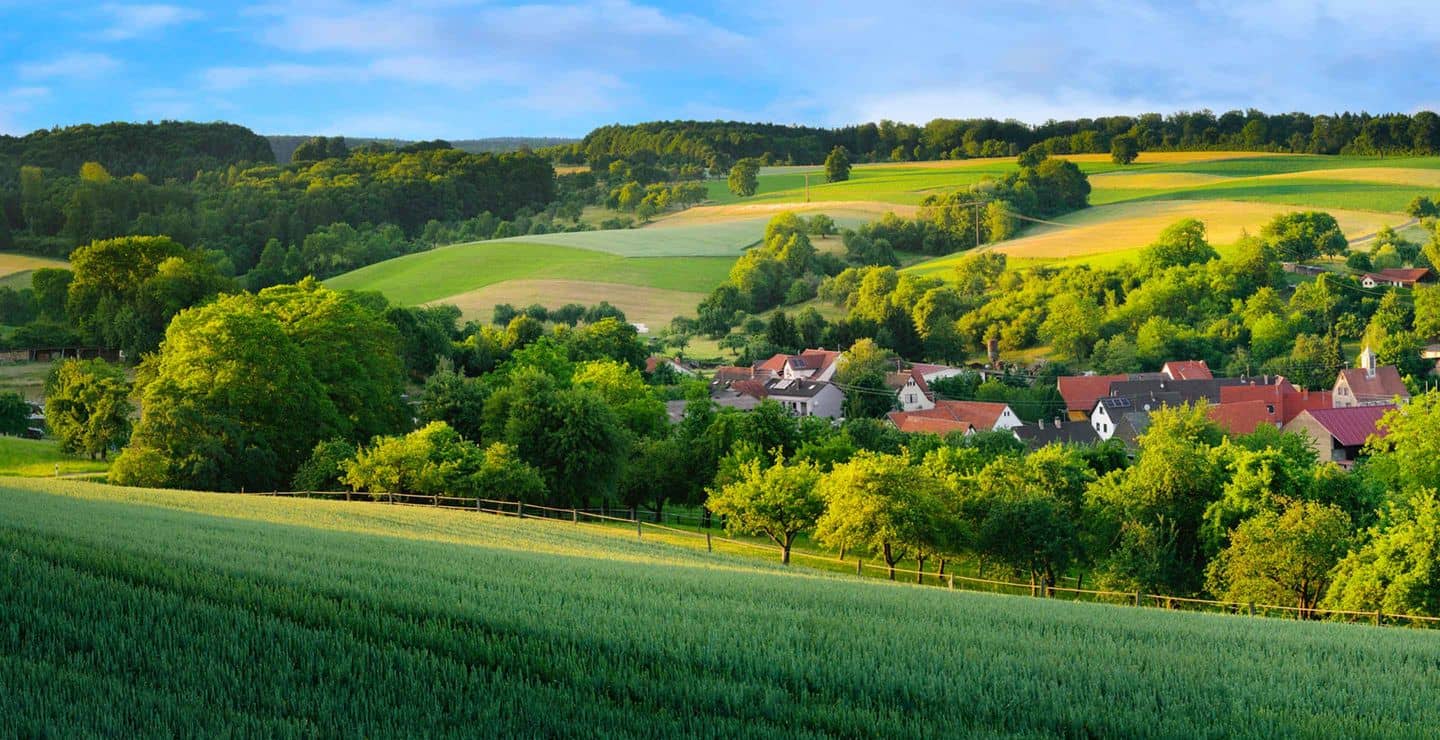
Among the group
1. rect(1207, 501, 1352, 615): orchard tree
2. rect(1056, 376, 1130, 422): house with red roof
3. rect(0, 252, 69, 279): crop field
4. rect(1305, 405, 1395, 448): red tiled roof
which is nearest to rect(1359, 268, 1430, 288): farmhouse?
rect(1056, 376, 1130, 422): house with red roof

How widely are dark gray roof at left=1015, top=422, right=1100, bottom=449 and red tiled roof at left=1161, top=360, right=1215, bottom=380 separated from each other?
14016 mm

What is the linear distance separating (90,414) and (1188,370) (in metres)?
84.1

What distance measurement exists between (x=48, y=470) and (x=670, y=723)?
189 feet

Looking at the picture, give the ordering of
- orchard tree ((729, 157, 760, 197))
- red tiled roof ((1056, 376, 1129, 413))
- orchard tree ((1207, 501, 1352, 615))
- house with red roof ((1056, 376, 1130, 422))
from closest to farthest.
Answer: orchard tree ((1207, 501, 1352, 615))
house with red roof ((1056, 376, 1130, 422))
red tiled roof ((1056, 376, 1129, 413))
orchard tree ((729, 157, 760, 197))

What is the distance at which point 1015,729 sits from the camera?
9.86 metres

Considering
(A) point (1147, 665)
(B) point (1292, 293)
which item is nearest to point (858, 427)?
(A) point (1147, 665)

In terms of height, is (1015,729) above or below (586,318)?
above

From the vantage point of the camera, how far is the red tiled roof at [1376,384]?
92.4 meters

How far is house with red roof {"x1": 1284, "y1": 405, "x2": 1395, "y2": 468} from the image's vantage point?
79.8 metres

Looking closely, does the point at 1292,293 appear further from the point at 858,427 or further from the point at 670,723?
the point at 670,723

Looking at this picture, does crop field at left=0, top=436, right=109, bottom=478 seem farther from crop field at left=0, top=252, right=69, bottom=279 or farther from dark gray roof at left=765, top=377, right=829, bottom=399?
crop field at left=0, top=252, right=69, bottom=279

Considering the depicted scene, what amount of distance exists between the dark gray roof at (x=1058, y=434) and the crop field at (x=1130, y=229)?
44236 millimetres

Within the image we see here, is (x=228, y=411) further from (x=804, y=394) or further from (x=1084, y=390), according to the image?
(x=1084, y=390)

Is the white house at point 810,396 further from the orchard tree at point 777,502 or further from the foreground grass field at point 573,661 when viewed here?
the foreground grass field at point 573,661
